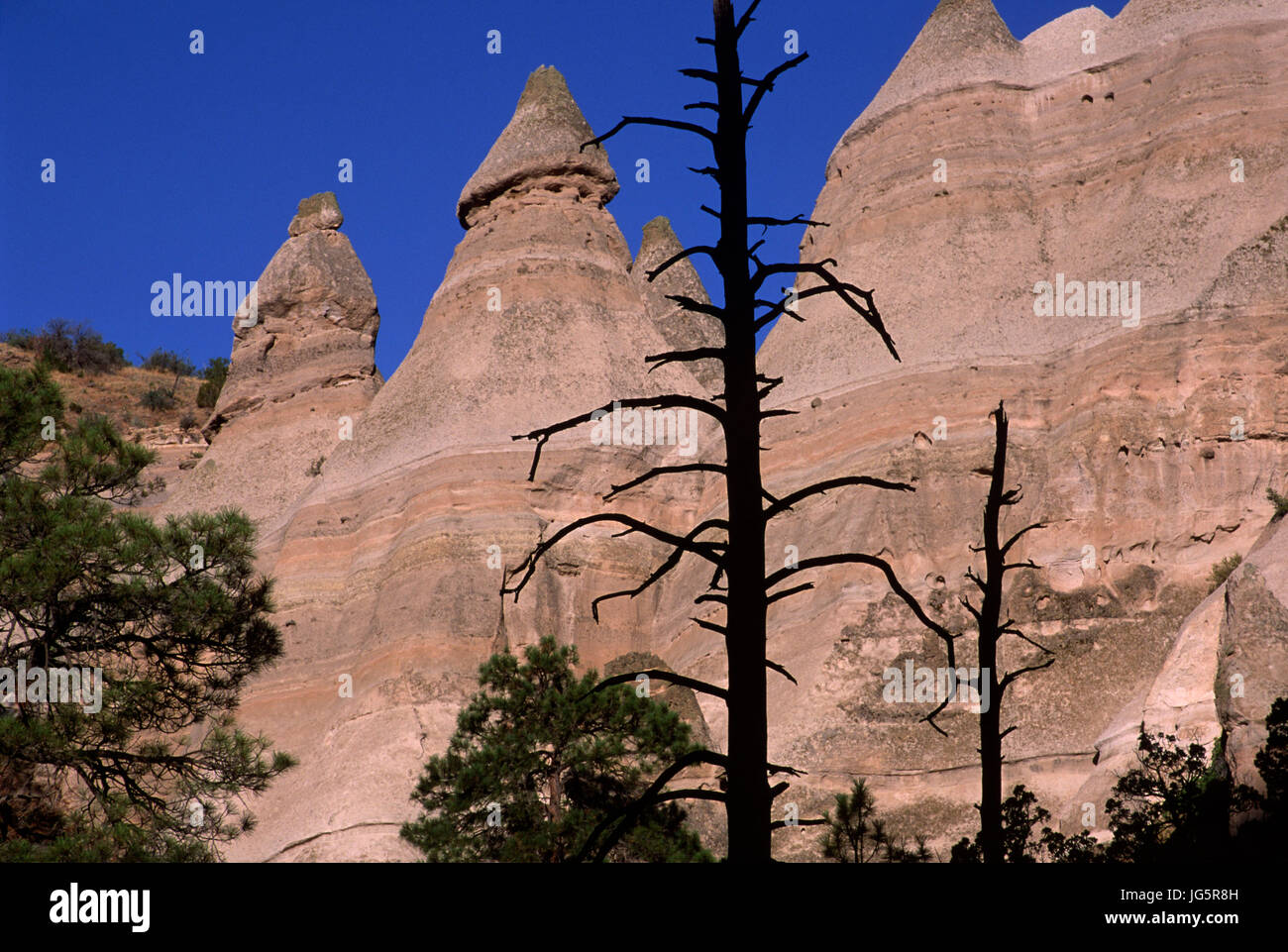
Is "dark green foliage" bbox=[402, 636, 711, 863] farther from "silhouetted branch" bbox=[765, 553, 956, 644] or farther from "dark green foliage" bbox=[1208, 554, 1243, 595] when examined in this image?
"silhouetted branch" bbox=[765, 553, 956, 644]

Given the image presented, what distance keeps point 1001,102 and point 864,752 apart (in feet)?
68.4

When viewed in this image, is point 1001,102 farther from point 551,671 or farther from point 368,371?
point 551,671

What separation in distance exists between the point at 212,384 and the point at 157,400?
252 centimetres

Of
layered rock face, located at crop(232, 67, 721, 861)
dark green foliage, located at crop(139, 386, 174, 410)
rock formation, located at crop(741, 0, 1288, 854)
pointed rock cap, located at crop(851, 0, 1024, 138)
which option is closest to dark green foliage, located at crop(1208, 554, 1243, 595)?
rock formation, located at crop(741, 0, 1288, 854)

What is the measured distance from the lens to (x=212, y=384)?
2633 inches

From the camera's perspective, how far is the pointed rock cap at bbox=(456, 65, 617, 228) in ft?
148

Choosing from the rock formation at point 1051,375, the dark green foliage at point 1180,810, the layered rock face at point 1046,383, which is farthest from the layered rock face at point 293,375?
the dark green foliage at point 1180,810

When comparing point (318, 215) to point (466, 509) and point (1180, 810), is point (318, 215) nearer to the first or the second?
point (466, 509)

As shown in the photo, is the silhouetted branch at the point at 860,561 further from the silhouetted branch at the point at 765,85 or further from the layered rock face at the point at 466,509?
the layered rock face at the point at 466,509

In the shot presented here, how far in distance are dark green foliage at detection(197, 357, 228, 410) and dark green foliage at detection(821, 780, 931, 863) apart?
139 feet

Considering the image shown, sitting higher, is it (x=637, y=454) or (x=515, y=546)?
(x=637, y=454)

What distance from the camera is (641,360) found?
41500 mm

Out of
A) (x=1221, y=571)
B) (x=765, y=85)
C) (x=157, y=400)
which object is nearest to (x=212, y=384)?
(x=157, y=400)
